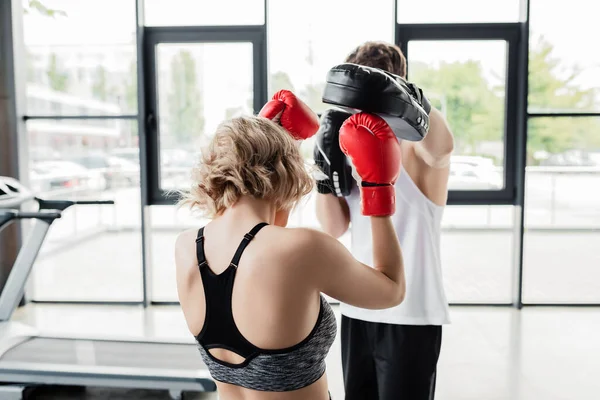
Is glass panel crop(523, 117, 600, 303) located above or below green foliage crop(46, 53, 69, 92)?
below

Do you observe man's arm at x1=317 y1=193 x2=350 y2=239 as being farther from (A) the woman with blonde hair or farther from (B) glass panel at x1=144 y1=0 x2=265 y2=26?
(B) glass panel at x1=144 y1=0 x2=265 y2=26

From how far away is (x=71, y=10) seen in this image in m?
4.43

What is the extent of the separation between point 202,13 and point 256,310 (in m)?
3.82

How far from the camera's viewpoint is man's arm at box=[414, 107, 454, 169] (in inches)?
58.2

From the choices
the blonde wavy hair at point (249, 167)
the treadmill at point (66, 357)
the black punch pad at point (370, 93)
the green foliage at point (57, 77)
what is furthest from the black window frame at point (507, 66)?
the blonde wavy hair at point (249, 167)

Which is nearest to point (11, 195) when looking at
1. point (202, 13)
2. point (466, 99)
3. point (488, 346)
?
point (202, 13)

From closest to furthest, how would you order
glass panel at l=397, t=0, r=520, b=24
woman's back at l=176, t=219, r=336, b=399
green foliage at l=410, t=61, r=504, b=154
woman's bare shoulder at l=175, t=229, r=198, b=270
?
woman's back at l=176, t=219, r=336, b=399 → woman's bare shoulder at l=175, t=229, r=198, b=270 → glass panel at l=397, t=0, r=520, b=24 → green foliage at l=410, t=61, r=504, b=154

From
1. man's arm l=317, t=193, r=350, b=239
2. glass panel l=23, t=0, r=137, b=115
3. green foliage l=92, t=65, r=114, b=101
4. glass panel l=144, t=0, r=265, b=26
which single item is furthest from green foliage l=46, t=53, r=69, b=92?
man's arm l=317, t=193, r=350, b=239

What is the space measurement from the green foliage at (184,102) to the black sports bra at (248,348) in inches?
139

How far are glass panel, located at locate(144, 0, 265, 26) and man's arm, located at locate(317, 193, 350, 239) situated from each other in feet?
9.75

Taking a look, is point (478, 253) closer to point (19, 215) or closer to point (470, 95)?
point (470, 95)

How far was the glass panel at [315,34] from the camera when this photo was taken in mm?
4273

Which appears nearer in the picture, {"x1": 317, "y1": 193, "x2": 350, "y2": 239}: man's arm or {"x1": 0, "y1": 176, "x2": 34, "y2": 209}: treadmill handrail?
{"x1": 317, "y1": 193, "x2": 350, "y2": 239}: man's arm

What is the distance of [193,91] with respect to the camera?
4.47 meters
